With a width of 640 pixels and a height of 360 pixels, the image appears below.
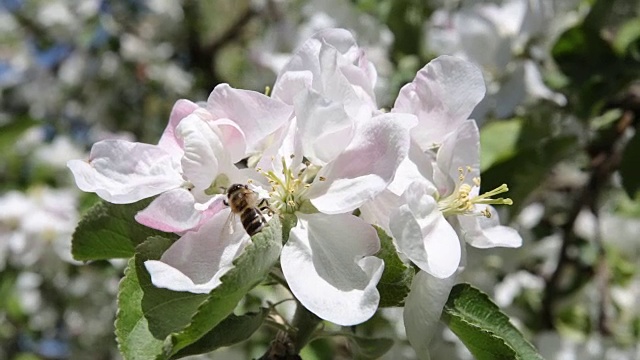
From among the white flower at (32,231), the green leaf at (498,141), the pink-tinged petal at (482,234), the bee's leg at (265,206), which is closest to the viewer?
the bee's leg at (265,206)

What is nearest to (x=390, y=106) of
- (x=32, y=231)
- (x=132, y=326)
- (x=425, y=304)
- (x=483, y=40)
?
(x=483, y=40)

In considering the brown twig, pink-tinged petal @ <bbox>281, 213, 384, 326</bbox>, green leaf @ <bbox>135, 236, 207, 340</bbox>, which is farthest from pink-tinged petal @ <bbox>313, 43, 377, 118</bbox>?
the brown twig

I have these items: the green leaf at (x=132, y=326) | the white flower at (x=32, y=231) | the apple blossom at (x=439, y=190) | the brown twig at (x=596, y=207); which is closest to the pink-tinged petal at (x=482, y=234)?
the apple blossom at (x=439, y=190)

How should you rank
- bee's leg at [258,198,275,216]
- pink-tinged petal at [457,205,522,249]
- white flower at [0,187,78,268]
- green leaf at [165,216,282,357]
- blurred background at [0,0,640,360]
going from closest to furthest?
green leaf at [165,216,282,357] < bee's leg at [258,198,275,216] < pink-tinged petal at [457,205,522,249] < blurred background at [0,0,640,360] < white flower at [0,187,78,268]

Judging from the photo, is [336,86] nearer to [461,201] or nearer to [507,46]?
→ [461,201]

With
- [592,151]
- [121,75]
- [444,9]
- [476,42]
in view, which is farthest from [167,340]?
[121,75]

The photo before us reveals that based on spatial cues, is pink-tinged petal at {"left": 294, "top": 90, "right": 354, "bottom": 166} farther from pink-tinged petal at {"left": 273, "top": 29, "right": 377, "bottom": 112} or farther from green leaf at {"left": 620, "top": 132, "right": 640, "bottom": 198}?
green leaf at {"left": 620, "top": 132, "right": 640, "bottom": 198}

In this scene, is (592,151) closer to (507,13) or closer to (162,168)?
(507,13)

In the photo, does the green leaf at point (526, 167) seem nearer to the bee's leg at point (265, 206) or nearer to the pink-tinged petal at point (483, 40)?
the pink-tinged petal at point (483, 40)
